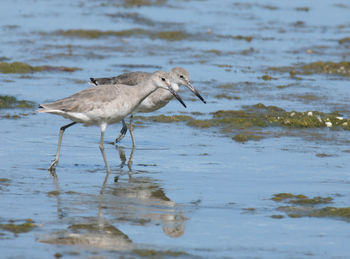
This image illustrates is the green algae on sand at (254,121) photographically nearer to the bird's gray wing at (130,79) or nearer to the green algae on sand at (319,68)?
the bird's gray wing at (130,79)

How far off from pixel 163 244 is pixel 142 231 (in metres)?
0.39

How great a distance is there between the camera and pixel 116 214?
8078 millimetres

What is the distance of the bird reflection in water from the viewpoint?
725 cm

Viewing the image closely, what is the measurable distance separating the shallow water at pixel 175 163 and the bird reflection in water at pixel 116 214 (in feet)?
0.06

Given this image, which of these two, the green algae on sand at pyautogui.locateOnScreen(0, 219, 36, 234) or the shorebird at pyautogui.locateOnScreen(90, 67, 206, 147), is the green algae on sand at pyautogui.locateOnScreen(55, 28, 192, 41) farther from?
the green algae on sand at pyautogui.locateOnScreen(0, 219, 36, 234)

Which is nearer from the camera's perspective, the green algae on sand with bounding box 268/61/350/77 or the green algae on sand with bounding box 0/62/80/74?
the green algae on sand with bounding box 0/62/80/74

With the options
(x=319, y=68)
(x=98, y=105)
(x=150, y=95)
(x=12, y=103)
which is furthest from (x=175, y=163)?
(x=319, y=68)

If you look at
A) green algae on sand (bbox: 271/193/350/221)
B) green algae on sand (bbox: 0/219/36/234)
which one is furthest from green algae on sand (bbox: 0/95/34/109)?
green algae on sand (bbox: 0/219/36/234)

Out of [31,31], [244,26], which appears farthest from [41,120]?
[244,26]

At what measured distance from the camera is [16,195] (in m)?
8.62

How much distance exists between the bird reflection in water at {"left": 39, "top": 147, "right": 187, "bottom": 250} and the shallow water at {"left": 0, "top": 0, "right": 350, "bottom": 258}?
19 mm

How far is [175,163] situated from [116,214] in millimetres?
2590

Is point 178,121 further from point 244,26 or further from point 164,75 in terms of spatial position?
point 244,26

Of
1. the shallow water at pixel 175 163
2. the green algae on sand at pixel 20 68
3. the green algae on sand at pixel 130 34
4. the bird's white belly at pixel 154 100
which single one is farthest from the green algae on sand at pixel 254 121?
the green algae on sand at pixel 130 34
